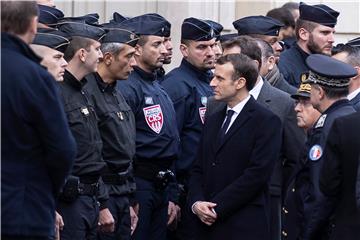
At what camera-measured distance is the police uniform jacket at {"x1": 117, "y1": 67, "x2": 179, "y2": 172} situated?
884cm

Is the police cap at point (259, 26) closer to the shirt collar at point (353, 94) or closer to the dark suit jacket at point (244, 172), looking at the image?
the shirt collar at point (353, 94)

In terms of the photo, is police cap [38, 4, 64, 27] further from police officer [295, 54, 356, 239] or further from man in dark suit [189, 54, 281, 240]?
police officer [295, 54, 356, 239]

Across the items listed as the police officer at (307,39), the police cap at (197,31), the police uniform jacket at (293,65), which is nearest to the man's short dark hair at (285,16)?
the police officer at (307,39)

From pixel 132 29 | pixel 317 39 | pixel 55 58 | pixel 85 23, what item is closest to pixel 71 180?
pixel 55 58

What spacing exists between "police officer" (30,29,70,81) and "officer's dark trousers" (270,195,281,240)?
1.91 m

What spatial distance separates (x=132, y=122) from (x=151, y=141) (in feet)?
1.50

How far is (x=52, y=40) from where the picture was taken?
750cm

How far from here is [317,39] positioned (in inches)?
416

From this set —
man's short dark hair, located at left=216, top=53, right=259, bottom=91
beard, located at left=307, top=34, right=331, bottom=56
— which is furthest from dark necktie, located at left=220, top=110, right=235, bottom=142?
beard, located at left=307, top=34, right=331, bottom=56

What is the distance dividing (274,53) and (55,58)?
2.77 m

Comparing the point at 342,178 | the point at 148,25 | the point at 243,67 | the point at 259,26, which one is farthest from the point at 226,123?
the point at 259,26

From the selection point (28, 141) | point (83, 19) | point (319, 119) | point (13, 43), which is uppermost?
point (13, 43)

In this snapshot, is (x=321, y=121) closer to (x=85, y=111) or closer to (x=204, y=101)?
(x=85, y=111)

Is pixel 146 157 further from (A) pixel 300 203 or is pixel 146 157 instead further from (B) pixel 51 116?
(B) pixel 51 116
